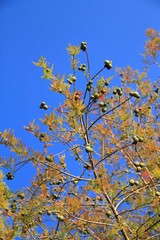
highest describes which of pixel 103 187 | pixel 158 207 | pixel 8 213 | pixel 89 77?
pixel 89 77

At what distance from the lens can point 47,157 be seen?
3213 millimetres

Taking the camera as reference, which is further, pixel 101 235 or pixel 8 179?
pixel 101 235

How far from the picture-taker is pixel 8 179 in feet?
10.7

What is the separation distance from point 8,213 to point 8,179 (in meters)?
0.33

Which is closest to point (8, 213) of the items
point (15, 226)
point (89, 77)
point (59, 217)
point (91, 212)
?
point (15, 226)

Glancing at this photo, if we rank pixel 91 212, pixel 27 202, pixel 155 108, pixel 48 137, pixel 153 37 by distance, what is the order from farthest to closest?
pixel 153 37
pixel 155 108
pixel 91 212
pixel 27 202
pixel 48 137

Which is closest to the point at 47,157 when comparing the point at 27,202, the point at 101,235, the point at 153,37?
the point at 27,202

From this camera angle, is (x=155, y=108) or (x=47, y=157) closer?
(x=47, y=157)

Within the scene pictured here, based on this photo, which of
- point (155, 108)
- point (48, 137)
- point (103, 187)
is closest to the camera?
point (103, 187)

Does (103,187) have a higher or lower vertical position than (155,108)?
lower

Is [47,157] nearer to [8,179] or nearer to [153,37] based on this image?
[8,179]

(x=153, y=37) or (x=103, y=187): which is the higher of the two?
(x=153, y=37)

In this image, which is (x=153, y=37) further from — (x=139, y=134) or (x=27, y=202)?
(x=27, y=202)

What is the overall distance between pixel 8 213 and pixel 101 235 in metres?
1.38
